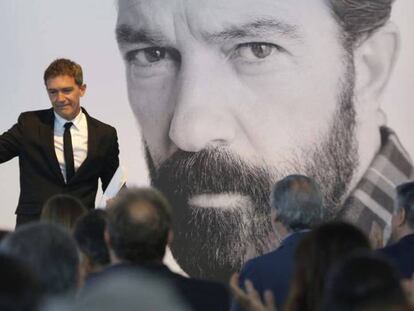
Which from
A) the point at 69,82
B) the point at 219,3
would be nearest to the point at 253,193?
the point at 219,3

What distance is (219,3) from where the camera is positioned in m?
5.67

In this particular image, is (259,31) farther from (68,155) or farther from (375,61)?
(68,155)

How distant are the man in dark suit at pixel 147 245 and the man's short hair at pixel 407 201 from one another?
1143 mm

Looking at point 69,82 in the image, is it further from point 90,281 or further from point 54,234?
point 54,234

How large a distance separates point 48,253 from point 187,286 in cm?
51

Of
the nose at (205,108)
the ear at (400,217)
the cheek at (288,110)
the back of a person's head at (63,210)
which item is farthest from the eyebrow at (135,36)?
the ear at (400,217)

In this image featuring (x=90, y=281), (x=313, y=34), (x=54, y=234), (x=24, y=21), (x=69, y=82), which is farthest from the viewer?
(x=24, y=21)

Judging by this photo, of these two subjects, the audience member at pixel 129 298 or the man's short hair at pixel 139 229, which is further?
the man's short hair at pixel 139 229

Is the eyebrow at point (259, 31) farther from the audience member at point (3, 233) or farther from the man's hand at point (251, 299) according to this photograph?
the audience member at point (3, 233)

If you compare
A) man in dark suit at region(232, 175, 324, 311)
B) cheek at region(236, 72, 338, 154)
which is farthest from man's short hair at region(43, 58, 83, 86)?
man in dark suit at region(232, 175, 324, 311)

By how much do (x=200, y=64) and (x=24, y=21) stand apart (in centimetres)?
115

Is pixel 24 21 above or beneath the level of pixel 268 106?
above

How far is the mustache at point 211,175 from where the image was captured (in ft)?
18.5

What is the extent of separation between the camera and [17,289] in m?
1.66
